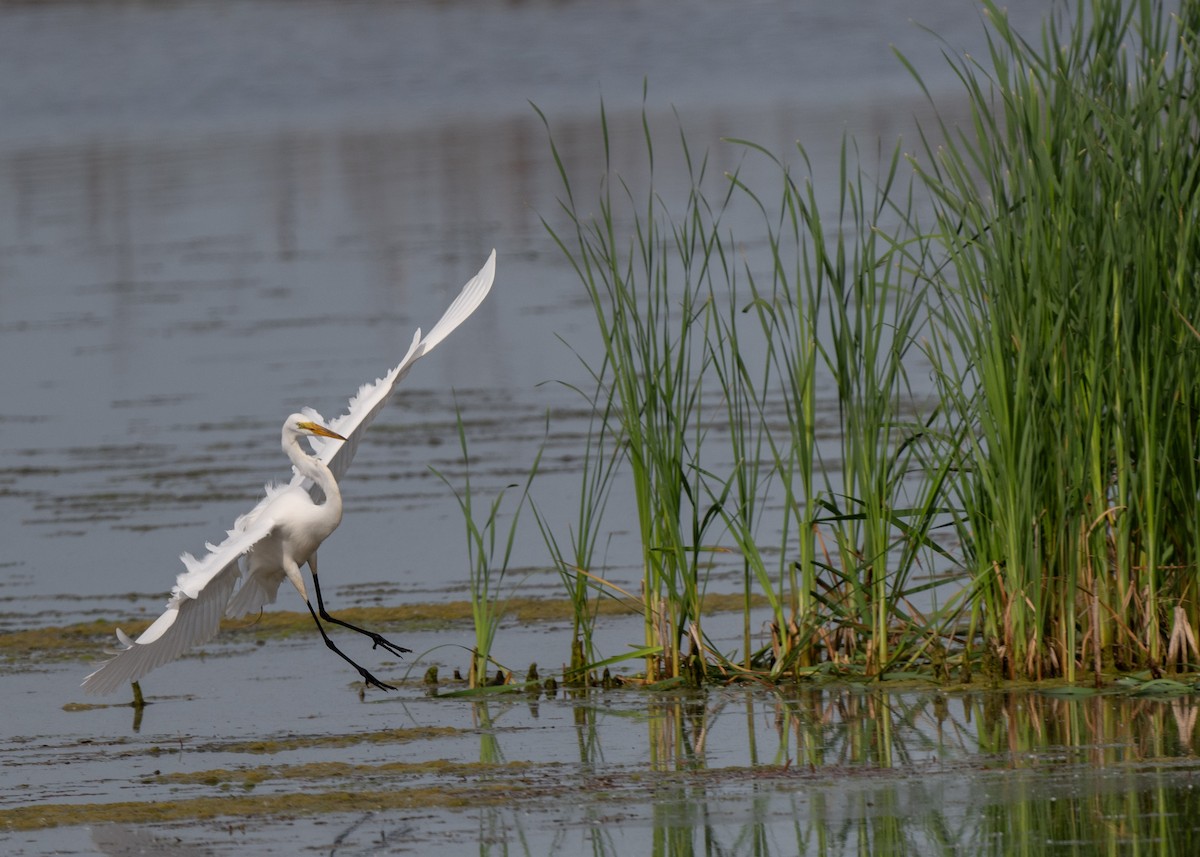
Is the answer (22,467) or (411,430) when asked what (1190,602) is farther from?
(22,467)

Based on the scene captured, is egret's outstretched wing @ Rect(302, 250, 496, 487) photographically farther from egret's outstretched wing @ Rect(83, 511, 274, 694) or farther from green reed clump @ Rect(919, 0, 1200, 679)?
green reed clump @ Rect(919, 0, 1200, 679)

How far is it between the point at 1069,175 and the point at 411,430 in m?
6.69

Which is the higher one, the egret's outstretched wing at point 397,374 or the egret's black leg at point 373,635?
the egret's outstretched wing at point 397,374

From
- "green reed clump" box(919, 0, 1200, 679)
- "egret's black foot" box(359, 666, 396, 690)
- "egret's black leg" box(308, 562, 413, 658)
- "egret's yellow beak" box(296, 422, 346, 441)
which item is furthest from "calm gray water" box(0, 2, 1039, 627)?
"green reed clump" box(919, 0, 1200, 679)

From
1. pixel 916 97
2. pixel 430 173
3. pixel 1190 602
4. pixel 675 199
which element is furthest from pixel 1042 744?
pixel 916 97

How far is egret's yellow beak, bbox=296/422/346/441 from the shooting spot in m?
6.78

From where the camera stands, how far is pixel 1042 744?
218 inches

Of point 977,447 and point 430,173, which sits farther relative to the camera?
point 430,173

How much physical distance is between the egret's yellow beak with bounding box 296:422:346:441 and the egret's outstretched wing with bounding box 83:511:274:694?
0.35 m

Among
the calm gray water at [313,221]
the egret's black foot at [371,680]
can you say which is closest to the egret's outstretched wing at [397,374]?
the calm gray water at [313,221]

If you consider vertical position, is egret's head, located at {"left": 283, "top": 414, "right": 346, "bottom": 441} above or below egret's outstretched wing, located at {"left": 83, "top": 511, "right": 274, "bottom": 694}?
above

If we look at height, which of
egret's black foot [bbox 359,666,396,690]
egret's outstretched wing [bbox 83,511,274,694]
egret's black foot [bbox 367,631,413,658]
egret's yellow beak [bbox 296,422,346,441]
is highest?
egret's yellow beak [bbox 296,422,346,441]

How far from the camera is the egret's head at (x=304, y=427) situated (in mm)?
6820

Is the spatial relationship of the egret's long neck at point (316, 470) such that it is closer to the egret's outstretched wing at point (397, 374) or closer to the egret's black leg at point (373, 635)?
the egret's outstretched wing at point (397, 374)
